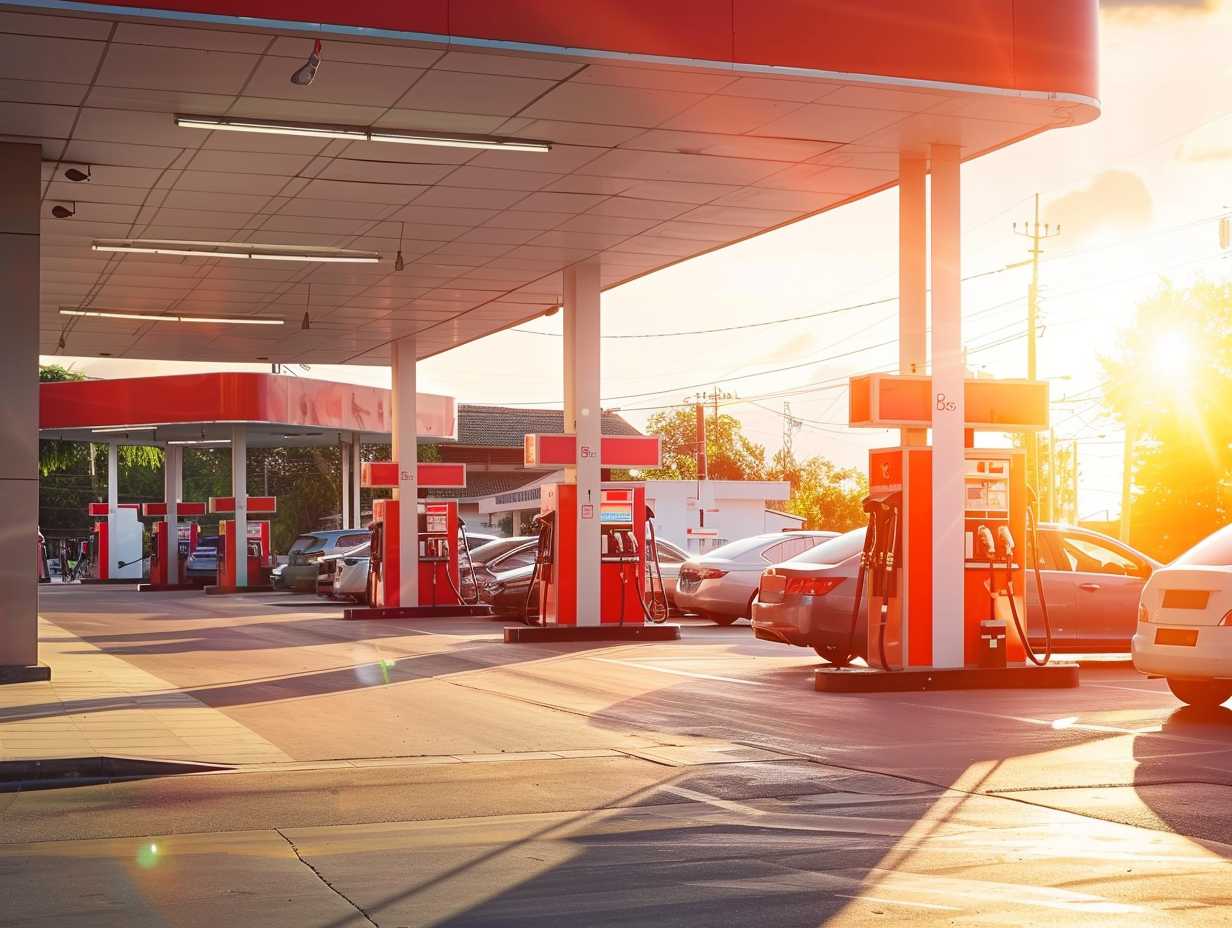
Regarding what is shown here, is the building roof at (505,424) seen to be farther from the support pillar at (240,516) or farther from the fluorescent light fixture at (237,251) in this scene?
the fluorescent light fixture at (237,251)

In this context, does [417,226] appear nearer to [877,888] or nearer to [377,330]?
[377,330]

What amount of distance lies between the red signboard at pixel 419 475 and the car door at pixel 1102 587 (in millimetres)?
13242

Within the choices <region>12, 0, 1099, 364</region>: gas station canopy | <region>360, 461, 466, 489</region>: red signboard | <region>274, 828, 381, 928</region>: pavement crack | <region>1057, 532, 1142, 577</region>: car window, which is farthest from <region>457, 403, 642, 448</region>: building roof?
<region>274, 828, 381, 928</region>: pavement crack

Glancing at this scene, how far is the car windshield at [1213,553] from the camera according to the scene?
38.4 ft

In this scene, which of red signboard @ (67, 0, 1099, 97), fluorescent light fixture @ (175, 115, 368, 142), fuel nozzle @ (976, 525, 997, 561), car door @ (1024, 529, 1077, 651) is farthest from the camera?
car door @ (1024, 529, 1077, 651)

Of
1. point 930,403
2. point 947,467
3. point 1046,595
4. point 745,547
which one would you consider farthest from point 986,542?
point 745,547

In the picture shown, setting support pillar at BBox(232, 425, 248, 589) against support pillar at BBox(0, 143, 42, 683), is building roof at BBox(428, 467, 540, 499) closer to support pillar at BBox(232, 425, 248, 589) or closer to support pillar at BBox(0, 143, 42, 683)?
support pillar at BBox(232, 425, 248, 589)

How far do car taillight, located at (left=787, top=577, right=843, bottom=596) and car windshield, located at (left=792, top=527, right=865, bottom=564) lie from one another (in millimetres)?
240

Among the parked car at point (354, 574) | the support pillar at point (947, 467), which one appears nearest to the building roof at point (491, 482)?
the parked car at point (354, 574)

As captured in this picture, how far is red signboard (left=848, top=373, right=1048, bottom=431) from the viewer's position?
13594mm

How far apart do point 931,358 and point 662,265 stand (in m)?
7.34

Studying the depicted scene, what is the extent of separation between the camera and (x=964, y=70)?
12734mm

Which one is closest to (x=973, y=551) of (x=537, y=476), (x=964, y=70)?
(x=964, y=70)

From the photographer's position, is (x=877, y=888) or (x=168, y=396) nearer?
(x=877, y=888)
